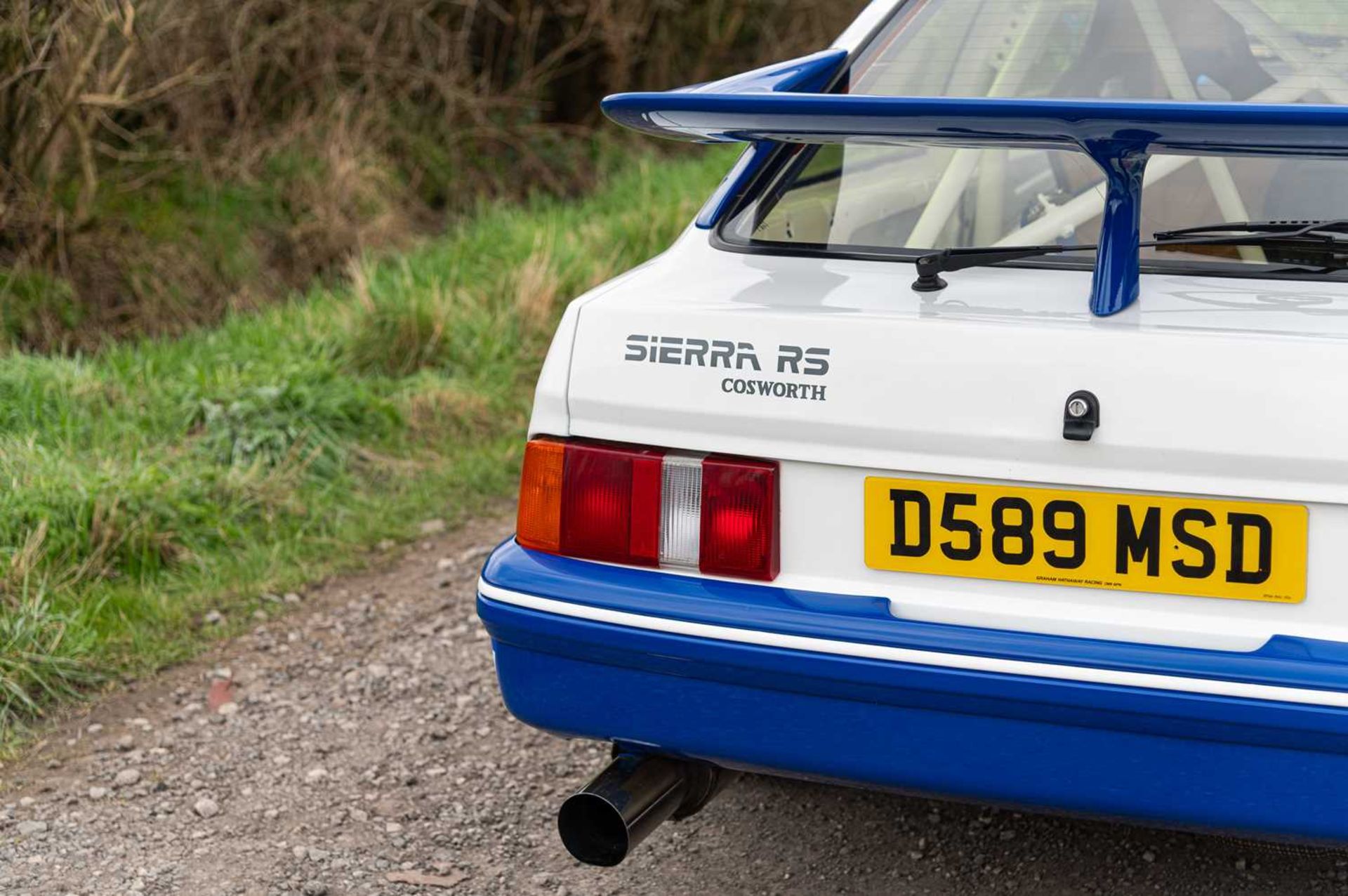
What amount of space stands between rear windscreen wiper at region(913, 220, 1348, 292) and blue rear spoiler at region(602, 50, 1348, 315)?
237 millimetres

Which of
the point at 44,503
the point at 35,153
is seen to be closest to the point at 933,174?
the point at 44,503

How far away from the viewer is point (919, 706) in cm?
225

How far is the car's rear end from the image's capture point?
2.12 metres

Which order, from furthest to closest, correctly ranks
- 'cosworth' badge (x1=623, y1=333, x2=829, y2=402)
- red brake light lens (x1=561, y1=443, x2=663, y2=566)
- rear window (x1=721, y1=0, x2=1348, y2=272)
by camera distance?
rear window (x1=721, y1=0, x2=1348, y2=272)
red brake light lens (x1=561, y1=443, x2=663, y2=566)
'cosworth' badge (x1=623, y1=333, x2=829, y2=402)

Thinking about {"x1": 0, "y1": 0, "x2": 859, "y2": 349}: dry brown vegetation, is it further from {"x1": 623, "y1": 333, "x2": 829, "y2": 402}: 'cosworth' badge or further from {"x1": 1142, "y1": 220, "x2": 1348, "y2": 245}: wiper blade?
{"x1": 1142, "y1": 220, "x2": 1348, "y2": 245}: wiper blade

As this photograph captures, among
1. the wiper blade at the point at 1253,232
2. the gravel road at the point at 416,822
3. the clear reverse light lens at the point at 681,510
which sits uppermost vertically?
the wiper blade at the point at 1253,232

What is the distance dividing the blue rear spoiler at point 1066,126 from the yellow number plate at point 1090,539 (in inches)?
12.9

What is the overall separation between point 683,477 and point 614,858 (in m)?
0.61

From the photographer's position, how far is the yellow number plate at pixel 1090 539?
2.12 metres

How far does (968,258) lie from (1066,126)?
0.43 meters

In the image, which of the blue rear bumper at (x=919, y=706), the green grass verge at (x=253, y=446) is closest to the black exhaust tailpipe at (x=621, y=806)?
the blue rear bumper at (x=919, y=706)

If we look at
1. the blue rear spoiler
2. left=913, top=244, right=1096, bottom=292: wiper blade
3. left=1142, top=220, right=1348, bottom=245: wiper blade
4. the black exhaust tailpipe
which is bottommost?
the black exhaust tailpipe

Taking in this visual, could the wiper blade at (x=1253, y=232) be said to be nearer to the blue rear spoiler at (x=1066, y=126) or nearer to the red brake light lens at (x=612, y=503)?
the blue rear spoiler at (x=1066, y=126)

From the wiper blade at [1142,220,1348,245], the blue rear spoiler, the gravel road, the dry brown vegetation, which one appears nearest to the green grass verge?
the gravel road
